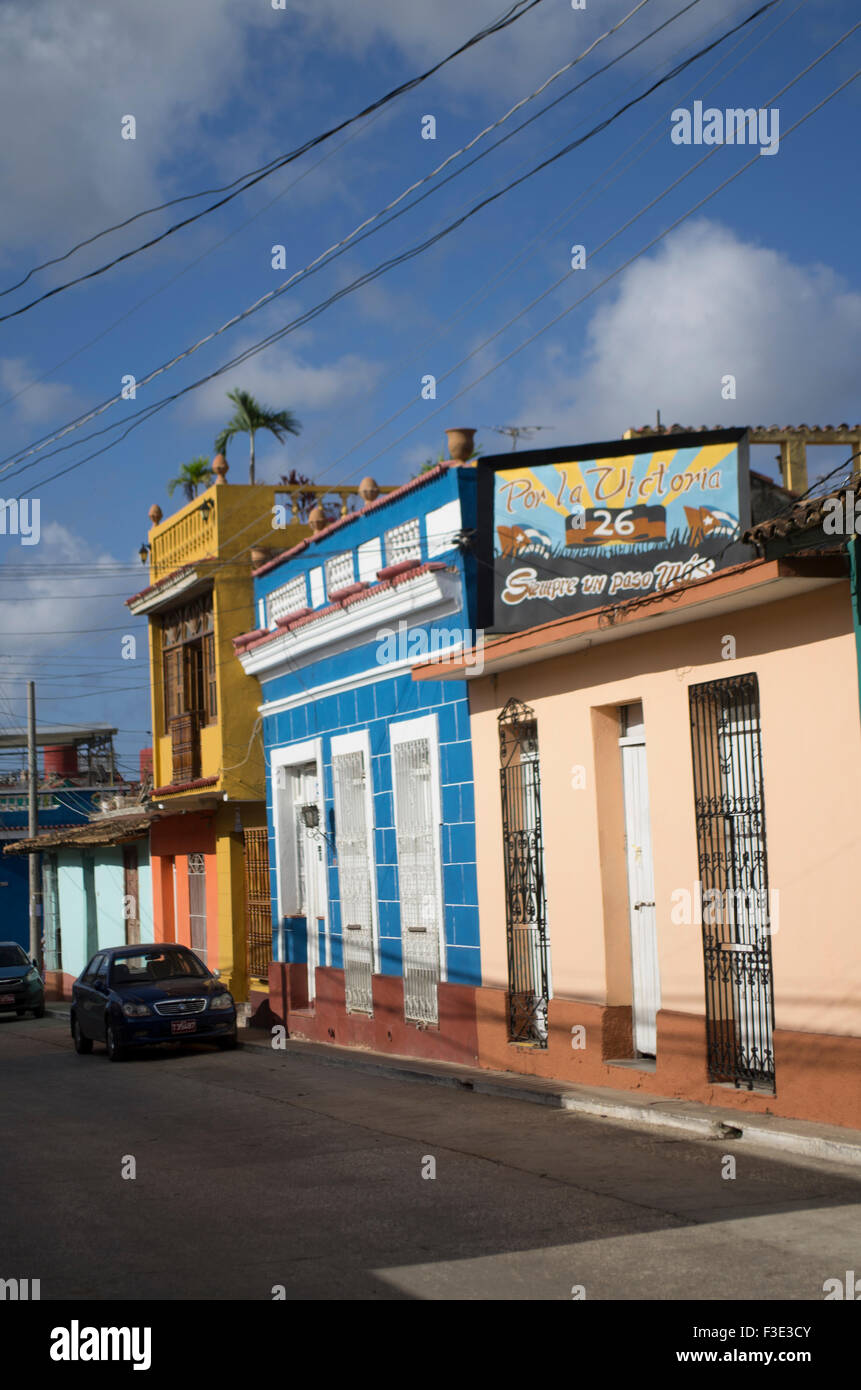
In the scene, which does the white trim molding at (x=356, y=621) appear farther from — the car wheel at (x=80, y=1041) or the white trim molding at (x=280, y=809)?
the car wheel at (x=80, y=1041)

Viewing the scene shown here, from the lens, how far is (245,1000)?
2553cm

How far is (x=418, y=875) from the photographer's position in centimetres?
1716

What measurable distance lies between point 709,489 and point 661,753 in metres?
3.82

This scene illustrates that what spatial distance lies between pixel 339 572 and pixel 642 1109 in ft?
31.6

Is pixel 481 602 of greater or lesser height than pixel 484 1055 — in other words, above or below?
above

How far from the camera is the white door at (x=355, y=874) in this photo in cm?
1875

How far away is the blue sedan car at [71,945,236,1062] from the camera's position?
19.4 meters

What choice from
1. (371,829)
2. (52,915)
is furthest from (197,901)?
(52,915)

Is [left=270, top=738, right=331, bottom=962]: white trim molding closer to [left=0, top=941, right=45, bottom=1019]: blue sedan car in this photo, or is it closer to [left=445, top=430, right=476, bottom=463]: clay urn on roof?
[left=445, top=430, right=476, bottom=463]: clay urn on roof

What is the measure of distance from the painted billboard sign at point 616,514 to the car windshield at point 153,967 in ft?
26.8

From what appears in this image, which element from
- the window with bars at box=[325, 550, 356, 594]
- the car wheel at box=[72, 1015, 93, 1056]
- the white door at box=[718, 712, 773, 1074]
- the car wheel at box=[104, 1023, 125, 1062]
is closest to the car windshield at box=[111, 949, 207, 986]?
the car wheel at box=[104, 1023, 125, 1062]

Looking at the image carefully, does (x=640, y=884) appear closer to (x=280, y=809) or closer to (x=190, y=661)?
(x=280, y=809)
